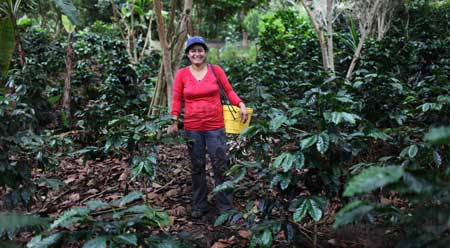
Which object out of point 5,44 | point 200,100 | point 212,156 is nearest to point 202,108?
point 200,100

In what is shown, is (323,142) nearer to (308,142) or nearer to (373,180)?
(308,142)

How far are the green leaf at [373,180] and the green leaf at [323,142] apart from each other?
716 millimetres

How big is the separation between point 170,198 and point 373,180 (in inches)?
104

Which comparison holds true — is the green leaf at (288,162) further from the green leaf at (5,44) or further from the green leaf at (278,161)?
the green leaf at (5,44)

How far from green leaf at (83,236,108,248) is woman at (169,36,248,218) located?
4.91 ft

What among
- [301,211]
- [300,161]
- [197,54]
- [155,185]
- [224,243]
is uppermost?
[197,54]

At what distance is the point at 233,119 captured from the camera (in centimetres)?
310

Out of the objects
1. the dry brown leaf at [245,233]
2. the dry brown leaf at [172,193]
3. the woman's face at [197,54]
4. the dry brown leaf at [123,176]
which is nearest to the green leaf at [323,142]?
the dry brown leaf at [245,233]

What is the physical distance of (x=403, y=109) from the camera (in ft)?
10.9

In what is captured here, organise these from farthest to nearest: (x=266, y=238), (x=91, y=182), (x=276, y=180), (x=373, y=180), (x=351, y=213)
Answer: (x=91, y=182) → (x=276, y=180) → (x=266, y=238) → (x=351, y=213) → (x=373, y=180)

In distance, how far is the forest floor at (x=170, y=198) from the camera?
2482 mm

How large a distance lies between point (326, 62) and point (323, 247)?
3.85m

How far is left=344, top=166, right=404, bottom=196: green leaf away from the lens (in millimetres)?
1111

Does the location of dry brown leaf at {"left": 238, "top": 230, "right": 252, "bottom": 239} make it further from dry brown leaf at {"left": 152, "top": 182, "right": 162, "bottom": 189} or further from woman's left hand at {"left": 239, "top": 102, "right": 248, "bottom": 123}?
dry brown leaf at {"left": 152, "top": 182, "right": 162, "bottom": 189}
